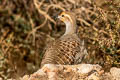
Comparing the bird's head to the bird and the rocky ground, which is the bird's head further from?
the rocky ground

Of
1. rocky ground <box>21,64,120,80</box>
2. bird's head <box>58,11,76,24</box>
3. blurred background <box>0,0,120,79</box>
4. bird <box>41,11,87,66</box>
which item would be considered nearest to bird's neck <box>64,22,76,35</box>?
bird's head <box>58,11,76,24</box>

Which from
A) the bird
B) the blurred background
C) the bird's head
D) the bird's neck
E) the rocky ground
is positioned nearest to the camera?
the rocky ground

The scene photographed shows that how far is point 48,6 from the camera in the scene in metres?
9.41

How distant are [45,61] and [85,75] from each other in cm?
126

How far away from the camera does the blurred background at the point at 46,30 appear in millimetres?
6664

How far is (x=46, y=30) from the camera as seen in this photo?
11.0 metres

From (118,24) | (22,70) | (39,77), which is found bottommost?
(22,70)

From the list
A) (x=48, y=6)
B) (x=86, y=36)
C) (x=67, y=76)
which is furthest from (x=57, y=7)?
(x=67, y=76)

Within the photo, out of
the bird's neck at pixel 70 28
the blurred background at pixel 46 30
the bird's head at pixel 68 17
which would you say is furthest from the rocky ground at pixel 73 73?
the bird's head at pixel 68 17

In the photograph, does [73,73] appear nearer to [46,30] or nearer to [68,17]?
[68,17]

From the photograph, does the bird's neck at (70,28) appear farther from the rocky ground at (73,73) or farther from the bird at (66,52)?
the rocky ground at (73,73)

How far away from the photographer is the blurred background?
21.9ft

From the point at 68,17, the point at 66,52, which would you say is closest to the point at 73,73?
the point at 66,52

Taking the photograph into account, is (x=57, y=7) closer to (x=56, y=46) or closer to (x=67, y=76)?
(x=56, y=46)
